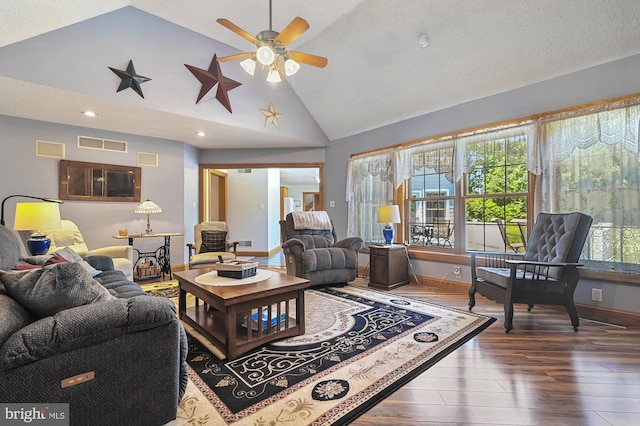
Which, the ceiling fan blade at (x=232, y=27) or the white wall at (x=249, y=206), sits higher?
the ceiling fan blade at (x=232, y=27)

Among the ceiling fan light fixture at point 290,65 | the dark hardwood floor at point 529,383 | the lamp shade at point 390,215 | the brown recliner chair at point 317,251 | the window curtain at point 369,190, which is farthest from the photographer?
the window curtain at point 369,190

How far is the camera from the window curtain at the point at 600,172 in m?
2.68

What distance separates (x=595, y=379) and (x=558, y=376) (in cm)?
21

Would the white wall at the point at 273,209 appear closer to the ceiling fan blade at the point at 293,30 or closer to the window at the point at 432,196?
the window at the point at 432,196

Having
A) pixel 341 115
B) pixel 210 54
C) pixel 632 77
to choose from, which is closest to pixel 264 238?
pixel 341 115

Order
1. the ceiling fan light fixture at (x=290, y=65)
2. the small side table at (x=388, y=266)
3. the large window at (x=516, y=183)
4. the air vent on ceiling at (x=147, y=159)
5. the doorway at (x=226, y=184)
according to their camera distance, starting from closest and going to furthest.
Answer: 1. the ceiling fan light fixture at (x=290, y=65)
2. the large window at (x=516, y=183)
3. the small side table at (x=388, y=266)
4. the air vent on ceiling at (x=147, y=159)
5. the doorway at (x=226, y=184)

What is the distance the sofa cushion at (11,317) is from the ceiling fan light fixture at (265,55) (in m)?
2.15

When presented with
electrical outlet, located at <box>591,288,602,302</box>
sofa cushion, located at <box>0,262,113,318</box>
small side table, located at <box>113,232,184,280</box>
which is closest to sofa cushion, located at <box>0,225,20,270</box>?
sofa cushion, located at <box>0,262,113,318</box>

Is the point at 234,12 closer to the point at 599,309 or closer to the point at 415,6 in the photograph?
the point at 415,6

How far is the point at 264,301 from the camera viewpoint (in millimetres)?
2184

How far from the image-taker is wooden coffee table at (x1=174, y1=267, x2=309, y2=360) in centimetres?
202

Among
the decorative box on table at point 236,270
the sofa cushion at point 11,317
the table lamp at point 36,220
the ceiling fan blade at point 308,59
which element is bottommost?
the decorative box on table at point 236,270

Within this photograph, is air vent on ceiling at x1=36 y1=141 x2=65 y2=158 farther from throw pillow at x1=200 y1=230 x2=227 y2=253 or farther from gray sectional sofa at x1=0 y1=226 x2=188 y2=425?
gray sectional sofa at x1=0 y1=226 x2=188 y2=425

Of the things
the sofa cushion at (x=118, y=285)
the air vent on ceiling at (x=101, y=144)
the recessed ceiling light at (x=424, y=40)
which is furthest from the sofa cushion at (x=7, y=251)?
the recessed ceiling light at (x=424, y=40)
